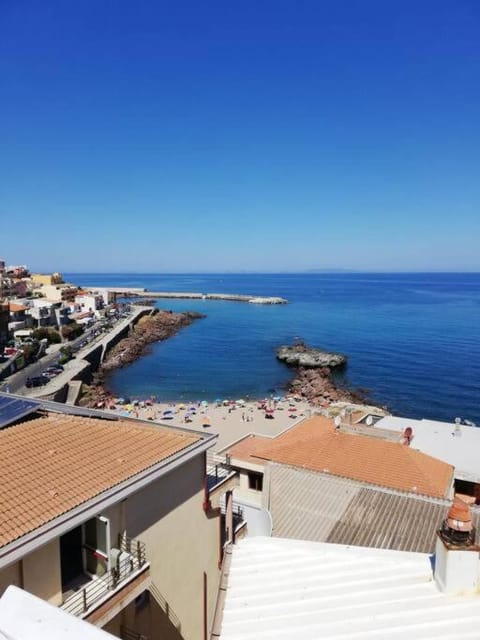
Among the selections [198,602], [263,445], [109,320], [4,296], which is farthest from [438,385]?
[4,296]

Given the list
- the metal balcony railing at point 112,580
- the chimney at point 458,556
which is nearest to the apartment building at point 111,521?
the metal balcony railing at point 112,580

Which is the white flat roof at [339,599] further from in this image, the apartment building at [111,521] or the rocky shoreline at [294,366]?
the rocky shoreline at [294,366]

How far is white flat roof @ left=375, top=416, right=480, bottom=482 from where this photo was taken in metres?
14.6

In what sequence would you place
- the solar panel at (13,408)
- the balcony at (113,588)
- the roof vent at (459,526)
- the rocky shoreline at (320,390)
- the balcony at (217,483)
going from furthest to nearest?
the rocky shoreline at (320,390)
the balcony at (217,483)
the solar panel at (13,408)
the balcony at (113,588)
the roof vent at (459,526)

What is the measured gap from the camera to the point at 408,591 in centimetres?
477

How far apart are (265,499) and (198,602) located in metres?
3.74

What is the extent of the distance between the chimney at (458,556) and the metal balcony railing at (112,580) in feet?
11.7

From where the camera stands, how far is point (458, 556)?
448 centimetres

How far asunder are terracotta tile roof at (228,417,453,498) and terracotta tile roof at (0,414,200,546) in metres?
6.39

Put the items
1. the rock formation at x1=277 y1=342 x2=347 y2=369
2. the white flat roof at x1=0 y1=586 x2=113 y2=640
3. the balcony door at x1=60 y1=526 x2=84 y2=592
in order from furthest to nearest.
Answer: the rock formation at x1=277 y1=342 x2=347 y2=369
the balcony door at x1=60 y1=526 x2=84 y2=592
the white flat roof at x1=0 y1=586 x2=113 y2=640

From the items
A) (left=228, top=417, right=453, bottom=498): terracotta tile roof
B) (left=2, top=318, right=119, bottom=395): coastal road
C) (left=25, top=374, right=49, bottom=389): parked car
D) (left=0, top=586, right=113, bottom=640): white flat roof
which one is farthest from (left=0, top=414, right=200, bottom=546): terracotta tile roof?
(left=25, top=374, right=49, bottom=389): parked car

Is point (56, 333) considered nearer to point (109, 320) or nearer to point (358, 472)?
point (109, 320)

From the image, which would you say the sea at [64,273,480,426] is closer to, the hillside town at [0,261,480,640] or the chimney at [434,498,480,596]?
the hillside town at [0,261,480,640]

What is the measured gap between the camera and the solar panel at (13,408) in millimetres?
7374
